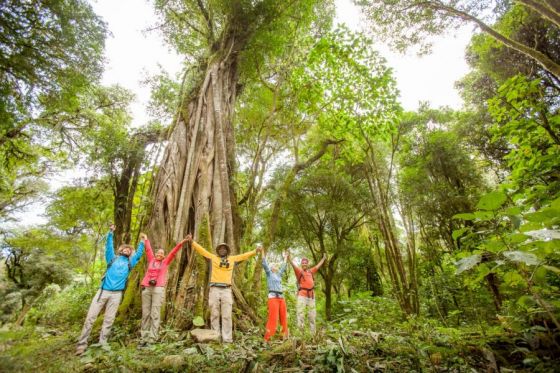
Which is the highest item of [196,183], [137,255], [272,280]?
[196,183]

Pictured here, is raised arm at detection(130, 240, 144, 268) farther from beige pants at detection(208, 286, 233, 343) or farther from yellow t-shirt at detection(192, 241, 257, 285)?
beige pants at detection(208, 286, 233, 343)

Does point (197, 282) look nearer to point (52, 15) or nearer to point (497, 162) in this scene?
point (52, 15)

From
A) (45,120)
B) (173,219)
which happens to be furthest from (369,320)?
(45,120)

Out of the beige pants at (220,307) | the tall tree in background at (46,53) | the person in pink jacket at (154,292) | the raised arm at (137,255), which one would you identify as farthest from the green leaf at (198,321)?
the tall tree in background at (46,53)

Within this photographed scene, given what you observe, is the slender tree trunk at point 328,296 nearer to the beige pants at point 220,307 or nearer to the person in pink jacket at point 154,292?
the beige pants at point 220,307

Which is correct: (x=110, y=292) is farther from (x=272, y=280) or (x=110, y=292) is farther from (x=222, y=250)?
(x=272, y=280)

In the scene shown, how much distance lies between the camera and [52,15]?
4352 mm

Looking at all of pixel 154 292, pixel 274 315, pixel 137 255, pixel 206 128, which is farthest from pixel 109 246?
pixel 206 128

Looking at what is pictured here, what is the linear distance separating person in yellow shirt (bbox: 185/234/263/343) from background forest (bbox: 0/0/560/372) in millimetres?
352

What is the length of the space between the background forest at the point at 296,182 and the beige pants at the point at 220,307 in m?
0.33

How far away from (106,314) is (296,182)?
296 inches

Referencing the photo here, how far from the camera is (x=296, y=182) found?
10.4 meters

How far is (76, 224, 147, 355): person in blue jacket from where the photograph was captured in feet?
12.1

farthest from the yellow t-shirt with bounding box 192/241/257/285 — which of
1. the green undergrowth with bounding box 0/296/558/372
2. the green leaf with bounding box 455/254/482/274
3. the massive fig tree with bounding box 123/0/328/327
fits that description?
the green leaf with bounding box 455/254/482/274
